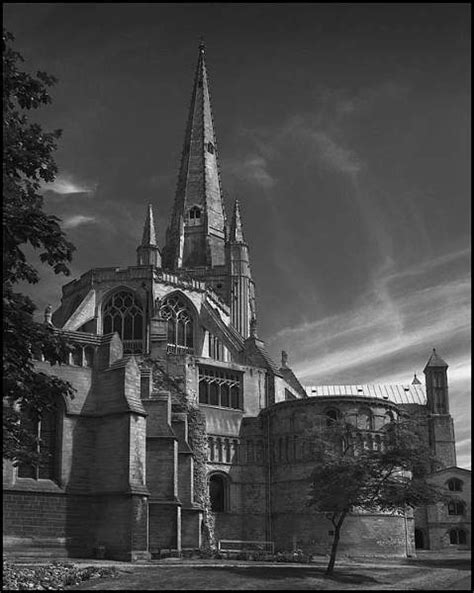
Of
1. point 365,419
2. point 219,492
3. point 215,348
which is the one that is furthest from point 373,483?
point 215,348

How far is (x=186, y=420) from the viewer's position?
50.9 meters

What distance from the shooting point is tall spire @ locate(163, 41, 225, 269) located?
301ft

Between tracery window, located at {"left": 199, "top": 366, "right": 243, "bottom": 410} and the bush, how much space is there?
28614mm

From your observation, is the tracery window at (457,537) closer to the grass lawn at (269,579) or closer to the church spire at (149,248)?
the grass lawn at (269,579)

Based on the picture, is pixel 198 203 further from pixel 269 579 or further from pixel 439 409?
pixel 269 579

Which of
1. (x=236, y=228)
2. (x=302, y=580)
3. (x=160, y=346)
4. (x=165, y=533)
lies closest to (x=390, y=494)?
(x=302, y=580)

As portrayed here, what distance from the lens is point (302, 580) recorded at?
30.8 metres

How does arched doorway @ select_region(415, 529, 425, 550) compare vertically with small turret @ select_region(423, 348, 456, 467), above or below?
below

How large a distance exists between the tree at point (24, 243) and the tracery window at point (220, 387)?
3593cm

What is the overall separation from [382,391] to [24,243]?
74.6m

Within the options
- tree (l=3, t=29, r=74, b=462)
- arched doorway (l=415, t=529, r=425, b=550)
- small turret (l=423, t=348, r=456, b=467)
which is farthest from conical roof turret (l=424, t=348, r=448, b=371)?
tree (l=3, t=29, r=74, b=462)

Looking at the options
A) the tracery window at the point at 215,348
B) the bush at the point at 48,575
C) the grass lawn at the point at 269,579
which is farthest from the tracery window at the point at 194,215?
the bush at the point at 48,575

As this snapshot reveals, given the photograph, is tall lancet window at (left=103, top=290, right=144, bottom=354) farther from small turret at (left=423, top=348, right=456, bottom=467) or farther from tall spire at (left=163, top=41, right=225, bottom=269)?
small turret at (left=423, top=348, right=456, bottom=467)

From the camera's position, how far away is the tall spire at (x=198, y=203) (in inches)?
3610
